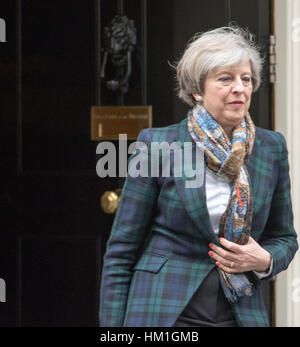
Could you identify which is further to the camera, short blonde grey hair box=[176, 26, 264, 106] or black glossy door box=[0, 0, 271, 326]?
black glossy door box=[0, 0, 271, 326]

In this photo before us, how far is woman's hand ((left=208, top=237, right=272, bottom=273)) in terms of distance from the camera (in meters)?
1.82

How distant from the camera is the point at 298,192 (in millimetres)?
2684

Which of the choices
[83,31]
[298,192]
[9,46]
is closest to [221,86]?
[298,192]

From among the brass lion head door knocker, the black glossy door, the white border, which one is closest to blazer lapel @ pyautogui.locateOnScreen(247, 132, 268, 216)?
the white border

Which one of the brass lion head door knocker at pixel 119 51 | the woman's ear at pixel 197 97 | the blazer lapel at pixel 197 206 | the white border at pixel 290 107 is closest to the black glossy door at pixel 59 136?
the brass lion head door knocker at pixel 119 51

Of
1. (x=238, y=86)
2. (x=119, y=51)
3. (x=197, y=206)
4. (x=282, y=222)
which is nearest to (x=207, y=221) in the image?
(x=197, y=206)

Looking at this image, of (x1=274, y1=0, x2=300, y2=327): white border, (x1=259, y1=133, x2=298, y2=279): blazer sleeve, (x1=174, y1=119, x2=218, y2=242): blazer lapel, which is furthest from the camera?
(x1=274, y1=0, x2=300, y2=327): white border

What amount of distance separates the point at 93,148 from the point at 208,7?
29.8 inches

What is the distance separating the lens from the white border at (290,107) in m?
2.66

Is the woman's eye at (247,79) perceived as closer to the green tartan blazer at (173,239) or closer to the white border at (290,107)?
the green tartan blazer at (173,239)

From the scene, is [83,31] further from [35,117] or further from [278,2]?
[278,2]

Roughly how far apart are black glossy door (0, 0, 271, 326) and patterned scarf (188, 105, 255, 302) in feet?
3.08

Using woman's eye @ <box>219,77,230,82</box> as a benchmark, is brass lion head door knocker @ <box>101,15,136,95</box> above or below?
above

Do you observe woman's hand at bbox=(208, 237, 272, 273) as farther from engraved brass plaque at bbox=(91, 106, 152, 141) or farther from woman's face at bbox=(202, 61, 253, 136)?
engraved brass plaque at bbox=(91, 106, 152, 141)
